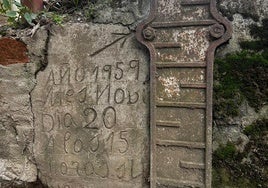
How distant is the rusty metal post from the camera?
1.52 m

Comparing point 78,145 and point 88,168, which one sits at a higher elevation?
point 78,145

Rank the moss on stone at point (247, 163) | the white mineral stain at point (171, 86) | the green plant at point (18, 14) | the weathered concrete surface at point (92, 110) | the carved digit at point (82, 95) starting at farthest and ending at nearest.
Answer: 1. the green plant at point (18, 14)
2. the carved digit at point (82, 95)
3. the weathered concrete surface at point (92, 110)
4. the white mineral stain at point (171, 86)
5. the moss on stone at point (247, 163)

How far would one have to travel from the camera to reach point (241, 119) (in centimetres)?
150

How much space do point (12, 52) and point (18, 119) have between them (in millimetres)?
428

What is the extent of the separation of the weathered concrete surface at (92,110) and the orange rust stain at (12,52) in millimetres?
165

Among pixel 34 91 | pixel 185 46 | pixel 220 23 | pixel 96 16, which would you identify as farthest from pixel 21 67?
pixel 220 23

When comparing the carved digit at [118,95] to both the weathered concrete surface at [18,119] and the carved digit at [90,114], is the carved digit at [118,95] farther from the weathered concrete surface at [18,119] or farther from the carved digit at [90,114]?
the weathered concrete surface at [18,119]

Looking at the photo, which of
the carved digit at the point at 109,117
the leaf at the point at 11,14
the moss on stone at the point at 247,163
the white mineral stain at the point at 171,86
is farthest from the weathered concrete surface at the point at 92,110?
the moss on stone at the point at 247,163

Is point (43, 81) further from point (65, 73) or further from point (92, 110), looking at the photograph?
point (92, 110)

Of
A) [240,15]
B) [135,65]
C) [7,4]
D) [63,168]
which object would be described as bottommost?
[63,168]

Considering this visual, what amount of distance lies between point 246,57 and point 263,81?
0.14 meters

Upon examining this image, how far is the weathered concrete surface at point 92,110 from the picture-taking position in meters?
1.69

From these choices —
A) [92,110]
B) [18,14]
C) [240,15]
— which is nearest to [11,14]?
[18,14]

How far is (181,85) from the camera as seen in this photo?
1.57 meters
